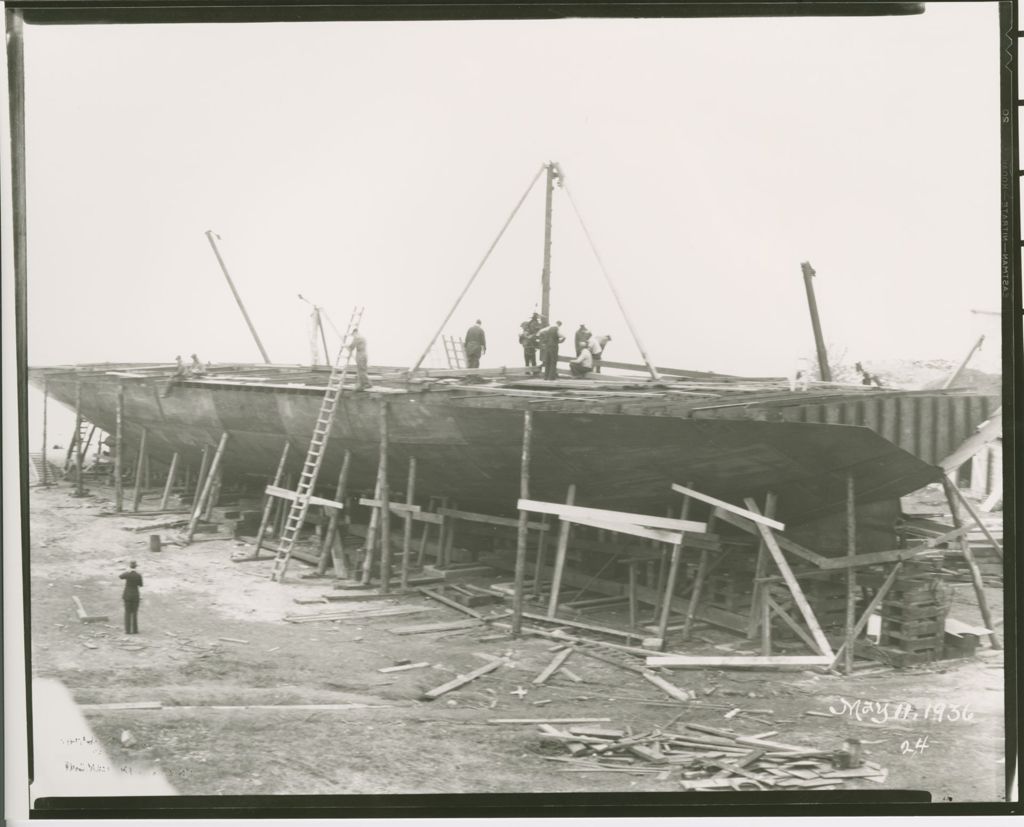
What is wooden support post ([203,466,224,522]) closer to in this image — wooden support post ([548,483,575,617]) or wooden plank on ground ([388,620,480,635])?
wooden plank on ground ([388,620,480,635])

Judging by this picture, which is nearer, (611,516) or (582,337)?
(582,337)

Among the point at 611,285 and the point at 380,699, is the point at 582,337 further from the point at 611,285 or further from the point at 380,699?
the point at 380,699

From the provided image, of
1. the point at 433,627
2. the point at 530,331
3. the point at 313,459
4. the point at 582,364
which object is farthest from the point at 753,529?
the point at 313,459

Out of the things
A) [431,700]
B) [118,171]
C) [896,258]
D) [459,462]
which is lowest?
[431,700]

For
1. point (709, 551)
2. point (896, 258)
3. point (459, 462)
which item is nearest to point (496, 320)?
point (459, 462)

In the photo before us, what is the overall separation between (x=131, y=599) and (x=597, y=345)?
12.5ft

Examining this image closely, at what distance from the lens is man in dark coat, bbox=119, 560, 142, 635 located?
5871 mm

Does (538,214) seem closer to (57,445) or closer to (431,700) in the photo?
(431,700)

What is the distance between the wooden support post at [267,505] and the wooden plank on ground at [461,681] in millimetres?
1978

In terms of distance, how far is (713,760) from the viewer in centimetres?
532

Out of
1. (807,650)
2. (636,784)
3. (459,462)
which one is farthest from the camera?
(459,462)

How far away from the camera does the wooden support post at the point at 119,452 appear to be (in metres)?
6.66

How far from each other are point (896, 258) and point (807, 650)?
2736 mm

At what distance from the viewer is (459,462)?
729 cm
